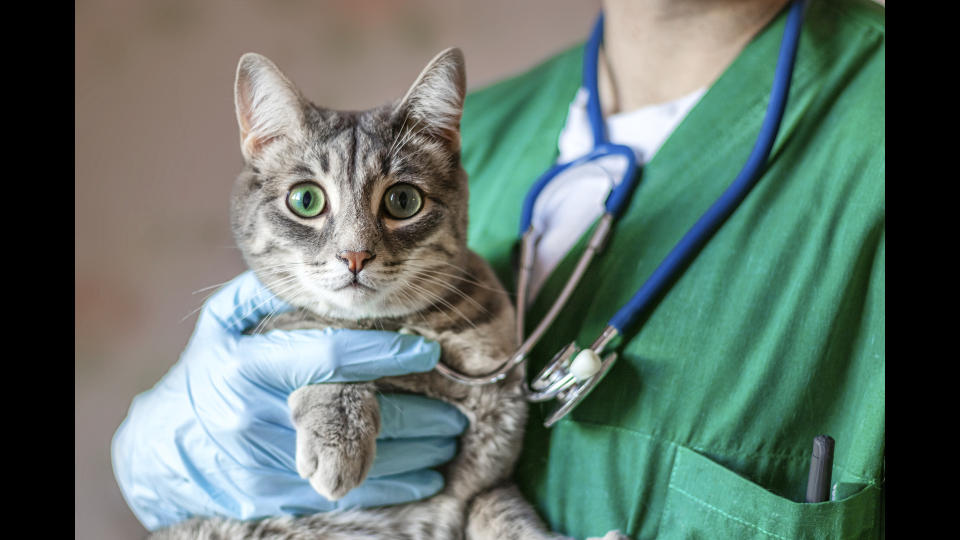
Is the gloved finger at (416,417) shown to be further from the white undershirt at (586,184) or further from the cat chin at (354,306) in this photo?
the white undershirt at (586,184)

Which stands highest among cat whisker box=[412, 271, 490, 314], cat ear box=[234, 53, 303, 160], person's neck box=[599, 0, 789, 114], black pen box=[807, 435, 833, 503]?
person's neck box=[599, 0, 789, 114]

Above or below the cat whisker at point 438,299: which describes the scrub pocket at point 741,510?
below

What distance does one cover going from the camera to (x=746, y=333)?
779 millimetres

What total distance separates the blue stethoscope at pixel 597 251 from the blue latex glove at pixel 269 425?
74mm

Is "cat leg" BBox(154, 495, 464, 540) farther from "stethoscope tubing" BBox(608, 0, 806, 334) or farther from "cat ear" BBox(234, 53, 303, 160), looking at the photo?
"cat ear" BBox(234, 53, 303, 160)

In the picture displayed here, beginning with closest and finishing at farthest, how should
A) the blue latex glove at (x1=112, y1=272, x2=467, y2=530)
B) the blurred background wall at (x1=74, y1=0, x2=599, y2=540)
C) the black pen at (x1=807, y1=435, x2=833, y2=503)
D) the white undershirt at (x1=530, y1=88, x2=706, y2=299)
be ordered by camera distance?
the black pen at (x1=807, y1=435, x2=833, y2=503) → the blue latex glove at (x1=112, y1=272, x2=467, y2=530) → the white undershirt at (x1=530, y1=88, x2=706, y2=299) → the blurred background wall at (x1=74, y1=0, x2=599, y2=540)

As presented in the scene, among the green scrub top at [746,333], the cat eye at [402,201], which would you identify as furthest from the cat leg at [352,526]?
the cat eye at [402,201]

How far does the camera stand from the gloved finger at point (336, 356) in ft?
2.53

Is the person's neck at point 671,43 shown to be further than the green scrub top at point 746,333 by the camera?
Yes

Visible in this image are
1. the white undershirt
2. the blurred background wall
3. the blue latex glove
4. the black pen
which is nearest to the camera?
the black pen

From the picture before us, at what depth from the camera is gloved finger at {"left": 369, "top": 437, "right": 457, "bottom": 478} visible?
2.68 ft

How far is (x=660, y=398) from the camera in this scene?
78 cm

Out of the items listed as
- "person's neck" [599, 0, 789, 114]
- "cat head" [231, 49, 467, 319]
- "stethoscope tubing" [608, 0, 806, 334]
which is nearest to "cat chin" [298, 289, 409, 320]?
"cat head" [231, 49, 467, 319]
